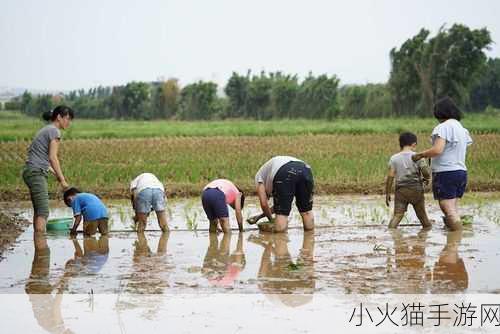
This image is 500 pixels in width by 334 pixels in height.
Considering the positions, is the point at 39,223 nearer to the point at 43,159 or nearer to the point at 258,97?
the point at 43,159

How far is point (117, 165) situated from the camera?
2053cm

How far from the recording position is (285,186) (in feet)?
32.0

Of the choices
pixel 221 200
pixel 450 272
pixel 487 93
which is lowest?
pixel 450 272

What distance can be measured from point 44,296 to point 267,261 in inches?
95.4

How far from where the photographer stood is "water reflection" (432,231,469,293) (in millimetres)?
6777

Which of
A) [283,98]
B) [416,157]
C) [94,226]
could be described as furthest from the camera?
[283,98]

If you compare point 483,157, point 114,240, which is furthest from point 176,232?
point 483,157

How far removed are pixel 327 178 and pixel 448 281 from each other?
9576mm

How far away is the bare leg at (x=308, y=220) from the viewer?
10328 mm

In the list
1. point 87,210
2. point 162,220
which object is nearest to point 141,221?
point 162,220

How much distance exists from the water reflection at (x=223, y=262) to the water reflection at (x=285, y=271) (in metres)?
0.24

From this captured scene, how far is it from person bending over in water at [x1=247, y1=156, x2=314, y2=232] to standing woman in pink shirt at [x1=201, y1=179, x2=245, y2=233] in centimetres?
32

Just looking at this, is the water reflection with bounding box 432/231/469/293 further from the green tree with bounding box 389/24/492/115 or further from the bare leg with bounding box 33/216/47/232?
the green tree with bounding box 389/24/492/115

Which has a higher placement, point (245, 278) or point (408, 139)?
point (408, 139)
